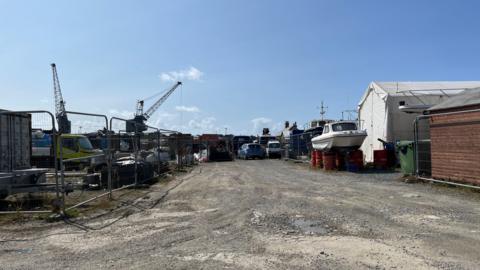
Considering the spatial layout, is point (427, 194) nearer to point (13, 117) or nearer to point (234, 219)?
point (234, 219)

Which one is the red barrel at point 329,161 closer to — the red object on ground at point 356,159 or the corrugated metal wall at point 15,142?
the red object on ground at point 356,159

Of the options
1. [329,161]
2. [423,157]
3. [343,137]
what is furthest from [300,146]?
[423,157]

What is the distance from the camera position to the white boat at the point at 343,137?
2303 cm

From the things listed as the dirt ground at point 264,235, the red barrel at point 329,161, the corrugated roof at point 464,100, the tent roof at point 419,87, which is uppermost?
the tent roof at point 419,87

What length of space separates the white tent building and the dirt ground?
43.1 feet

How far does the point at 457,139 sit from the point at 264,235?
31.3 ft

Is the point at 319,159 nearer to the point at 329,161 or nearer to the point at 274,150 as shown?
the point at 329,161

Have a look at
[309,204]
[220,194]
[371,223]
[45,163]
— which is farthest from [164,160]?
[371,223]

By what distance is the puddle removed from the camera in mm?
7832

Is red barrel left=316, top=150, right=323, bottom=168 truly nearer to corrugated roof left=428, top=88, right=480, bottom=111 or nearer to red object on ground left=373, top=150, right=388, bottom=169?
red object on ground left=373, top=150, right=388, bottom=169

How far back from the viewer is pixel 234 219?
9.16 m

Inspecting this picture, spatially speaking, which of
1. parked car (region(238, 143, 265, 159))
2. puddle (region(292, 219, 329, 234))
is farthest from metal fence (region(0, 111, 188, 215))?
parked car (region(238, 143, 265, 159))

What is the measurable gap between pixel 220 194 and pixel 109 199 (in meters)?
3.39

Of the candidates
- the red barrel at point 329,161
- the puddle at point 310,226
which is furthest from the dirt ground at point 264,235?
the red barrel at point 329,161
